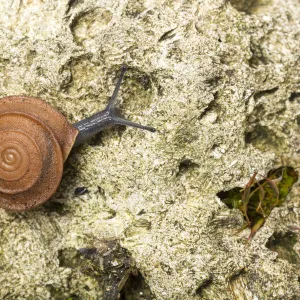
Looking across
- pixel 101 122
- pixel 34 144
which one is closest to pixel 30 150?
pixel 34 144

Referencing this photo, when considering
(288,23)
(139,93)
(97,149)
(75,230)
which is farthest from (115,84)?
(288,23)

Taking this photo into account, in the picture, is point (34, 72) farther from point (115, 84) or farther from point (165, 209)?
point (165, 209)

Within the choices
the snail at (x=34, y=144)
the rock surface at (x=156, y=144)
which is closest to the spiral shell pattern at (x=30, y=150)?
the snail at (x=34, y=144)

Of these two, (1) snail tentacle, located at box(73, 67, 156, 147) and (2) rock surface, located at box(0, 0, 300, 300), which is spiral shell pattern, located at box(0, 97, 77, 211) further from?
(2) rock surface, located at box(0, 0, 300, 300)

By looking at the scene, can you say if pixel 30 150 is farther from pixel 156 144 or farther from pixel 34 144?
pixel 156 144

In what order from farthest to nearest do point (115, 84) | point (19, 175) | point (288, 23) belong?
point (288, 23)
point (115, 84)
point (19, 175)

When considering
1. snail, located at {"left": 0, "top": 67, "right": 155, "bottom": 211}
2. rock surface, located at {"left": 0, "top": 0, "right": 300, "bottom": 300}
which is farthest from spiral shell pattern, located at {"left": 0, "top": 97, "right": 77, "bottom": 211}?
rock surface, located at {"left": 0, "top": 0, "right": 300, "bottom": 300}

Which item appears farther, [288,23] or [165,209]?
[288,23]

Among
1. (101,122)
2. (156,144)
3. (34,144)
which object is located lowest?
(156,144)
